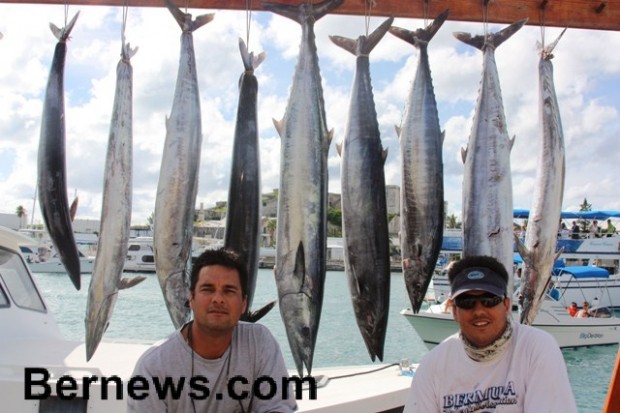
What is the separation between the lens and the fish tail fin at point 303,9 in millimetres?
2881

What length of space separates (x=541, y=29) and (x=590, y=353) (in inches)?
693

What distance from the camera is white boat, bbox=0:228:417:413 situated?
3223mm

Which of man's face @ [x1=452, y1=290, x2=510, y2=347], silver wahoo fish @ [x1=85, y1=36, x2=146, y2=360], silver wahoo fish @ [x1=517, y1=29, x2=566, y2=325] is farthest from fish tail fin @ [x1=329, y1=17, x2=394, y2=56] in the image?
man's face @ [x1=452, y1=290, x2=510, y2=347]

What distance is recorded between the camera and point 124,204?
2771mm

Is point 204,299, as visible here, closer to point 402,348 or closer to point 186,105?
point 186,105

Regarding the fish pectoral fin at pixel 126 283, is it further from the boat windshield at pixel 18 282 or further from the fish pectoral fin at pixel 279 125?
the boat windshield at pixel 18 282

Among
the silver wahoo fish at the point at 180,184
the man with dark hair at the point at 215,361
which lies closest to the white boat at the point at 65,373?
the man with dark hair at the point at 215,361

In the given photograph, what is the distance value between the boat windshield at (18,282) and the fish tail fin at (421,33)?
3273 millimetres

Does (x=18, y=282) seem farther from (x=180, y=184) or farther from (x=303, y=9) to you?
(x=303, y=9)

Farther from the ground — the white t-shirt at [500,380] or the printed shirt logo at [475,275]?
the printed shirt logo at [475,275]

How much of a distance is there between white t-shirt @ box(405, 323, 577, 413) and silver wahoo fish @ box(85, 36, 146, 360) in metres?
1.27

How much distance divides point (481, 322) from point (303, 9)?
153 cm

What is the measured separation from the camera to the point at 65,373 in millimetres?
3465

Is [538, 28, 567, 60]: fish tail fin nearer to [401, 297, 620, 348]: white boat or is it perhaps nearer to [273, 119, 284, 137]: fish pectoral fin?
[273, 119, 284, 137]: fish pectoral fin
